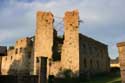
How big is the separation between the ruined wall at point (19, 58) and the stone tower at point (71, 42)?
31.0 feet

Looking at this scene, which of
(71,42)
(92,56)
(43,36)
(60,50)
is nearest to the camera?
(71,42)

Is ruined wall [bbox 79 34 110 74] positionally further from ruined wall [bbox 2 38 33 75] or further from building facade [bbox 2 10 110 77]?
ruined wall [bbox 2 38 33 75]

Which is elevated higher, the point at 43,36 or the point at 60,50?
the point at 43,36

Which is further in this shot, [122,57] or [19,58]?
[19,58]

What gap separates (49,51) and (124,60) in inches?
1504

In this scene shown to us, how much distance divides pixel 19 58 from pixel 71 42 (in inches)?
545

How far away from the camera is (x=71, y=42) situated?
4562 cm

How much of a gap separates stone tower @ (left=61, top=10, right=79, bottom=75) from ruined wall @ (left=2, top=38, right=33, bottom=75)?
9444 mm

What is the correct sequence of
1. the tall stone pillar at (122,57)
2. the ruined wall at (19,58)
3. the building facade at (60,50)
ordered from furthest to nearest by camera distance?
the ruined wall at (19,58), the building facade at (60,50), the tall stone pillar at (122,57)

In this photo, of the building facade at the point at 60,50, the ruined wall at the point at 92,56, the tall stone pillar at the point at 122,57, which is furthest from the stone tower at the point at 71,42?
the tall stone pillar at the point at 122,57

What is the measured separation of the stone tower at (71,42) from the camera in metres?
45.0

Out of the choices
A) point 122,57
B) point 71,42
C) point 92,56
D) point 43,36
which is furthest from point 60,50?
point 122,57

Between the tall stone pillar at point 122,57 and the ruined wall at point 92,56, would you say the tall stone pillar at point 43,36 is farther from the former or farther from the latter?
the tall stone pillar at point 122,57

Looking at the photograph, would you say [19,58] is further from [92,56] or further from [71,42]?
[92,56]
